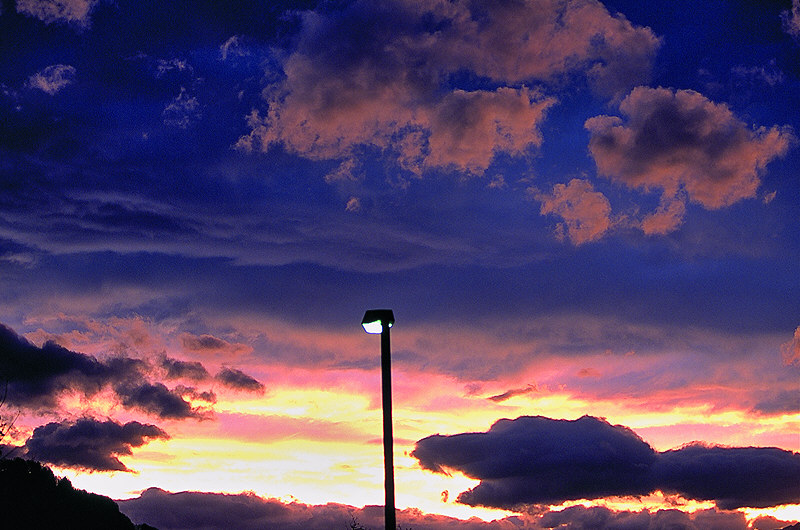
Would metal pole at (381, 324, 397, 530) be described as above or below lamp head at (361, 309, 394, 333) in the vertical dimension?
below

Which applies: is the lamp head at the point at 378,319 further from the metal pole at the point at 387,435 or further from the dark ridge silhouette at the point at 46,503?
the dark ridge silhouette at the point at 46,503

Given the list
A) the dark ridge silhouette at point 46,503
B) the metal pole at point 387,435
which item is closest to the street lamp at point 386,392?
the metal pole at point 387,435

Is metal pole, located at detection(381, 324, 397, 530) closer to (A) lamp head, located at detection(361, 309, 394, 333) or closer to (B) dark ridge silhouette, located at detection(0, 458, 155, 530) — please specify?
(A) lamp head, located at detection(361, 309, 394, 333)

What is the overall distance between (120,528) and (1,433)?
53.7m

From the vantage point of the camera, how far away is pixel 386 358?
12.3 metres

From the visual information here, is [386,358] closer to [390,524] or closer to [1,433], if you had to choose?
[390,524]

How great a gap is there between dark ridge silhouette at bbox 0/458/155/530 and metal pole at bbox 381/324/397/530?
4625cm

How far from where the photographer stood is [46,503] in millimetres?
58594

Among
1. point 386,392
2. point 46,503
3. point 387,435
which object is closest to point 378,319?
point 386,392

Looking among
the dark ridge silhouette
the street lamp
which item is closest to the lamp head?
the street lamp

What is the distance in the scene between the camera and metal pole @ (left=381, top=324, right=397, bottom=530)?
11.4 meters

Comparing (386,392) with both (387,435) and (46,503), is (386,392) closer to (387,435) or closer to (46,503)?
(387,435)

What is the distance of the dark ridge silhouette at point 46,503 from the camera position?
53719 mm

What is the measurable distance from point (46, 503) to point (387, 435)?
186ft
